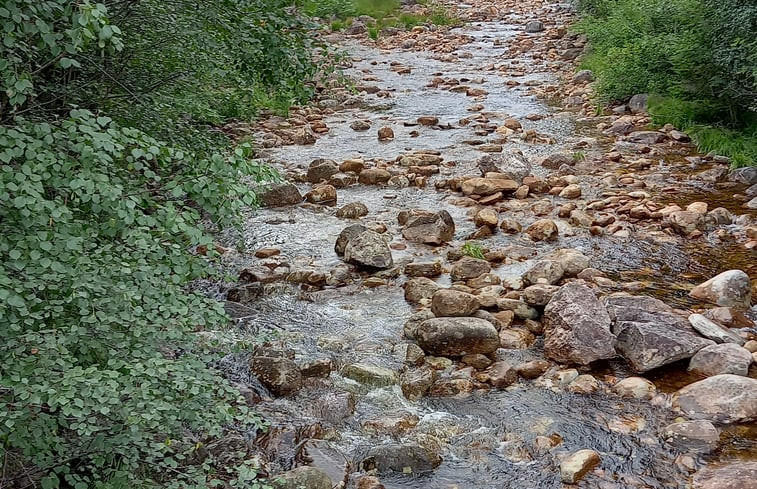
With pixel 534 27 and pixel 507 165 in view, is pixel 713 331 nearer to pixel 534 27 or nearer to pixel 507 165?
pixel 507 165

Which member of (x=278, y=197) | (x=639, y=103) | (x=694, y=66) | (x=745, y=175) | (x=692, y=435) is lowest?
(x=692, y=435)

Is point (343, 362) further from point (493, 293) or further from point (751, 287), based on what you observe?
point (751, 287)

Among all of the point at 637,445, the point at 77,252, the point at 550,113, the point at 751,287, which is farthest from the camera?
the point at 550,113

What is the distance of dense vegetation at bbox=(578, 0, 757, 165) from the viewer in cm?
1085

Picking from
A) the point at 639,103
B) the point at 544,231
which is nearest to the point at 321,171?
the point at 544,231

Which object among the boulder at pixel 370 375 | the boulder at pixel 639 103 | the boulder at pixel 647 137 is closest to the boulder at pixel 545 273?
the boulder at pixel 370 375

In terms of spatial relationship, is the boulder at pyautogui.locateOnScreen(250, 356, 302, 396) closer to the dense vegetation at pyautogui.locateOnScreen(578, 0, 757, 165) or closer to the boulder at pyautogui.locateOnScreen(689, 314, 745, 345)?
the boulder at pyautogui.locateOnScreen(689, 314, 745, 345)

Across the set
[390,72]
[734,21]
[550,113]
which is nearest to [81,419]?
[734,21]

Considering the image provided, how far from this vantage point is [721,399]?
5516mm

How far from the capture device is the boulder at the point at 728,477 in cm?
460

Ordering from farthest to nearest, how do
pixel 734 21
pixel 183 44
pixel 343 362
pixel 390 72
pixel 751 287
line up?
pixel 390 72 < pixel 734 21 < pixel 751 287 < pixel 343 362 < pixel 183 44

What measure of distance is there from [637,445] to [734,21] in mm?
8124

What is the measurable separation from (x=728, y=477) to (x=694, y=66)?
30.8 feet

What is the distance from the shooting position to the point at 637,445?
525cm
